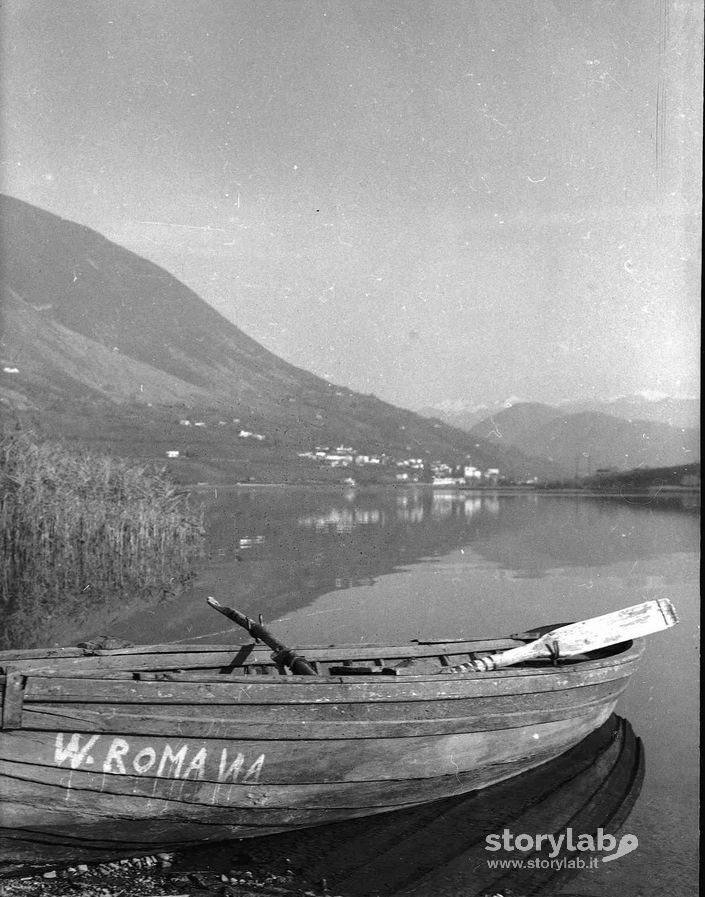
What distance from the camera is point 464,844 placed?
5.57 metres

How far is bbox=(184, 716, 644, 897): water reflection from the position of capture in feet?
16.8

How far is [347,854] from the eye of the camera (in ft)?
17.6

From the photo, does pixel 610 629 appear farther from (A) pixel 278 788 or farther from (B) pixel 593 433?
(B) pixel 593 433

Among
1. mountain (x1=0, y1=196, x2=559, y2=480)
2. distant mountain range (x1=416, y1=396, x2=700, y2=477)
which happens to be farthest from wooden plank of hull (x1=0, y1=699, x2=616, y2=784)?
mountain (x1=0, y1=196, x2=559, y2=480)

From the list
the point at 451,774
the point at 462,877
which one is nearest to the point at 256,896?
the point at 462,877

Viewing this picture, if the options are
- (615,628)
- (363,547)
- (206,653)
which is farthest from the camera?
(363,547)

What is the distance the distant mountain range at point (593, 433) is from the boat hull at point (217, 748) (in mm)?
13313

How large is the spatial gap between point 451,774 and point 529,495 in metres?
29.7

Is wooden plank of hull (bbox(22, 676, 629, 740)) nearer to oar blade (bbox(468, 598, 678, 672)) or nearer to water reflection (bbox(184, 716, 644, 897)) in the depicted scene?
water reflection (bbox(184, 716, 644, 897))

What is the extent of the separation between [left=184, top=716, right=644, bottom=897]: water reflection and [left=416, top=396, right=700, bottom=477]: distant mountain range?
12716 mm

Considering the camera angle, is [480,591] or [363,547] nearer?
[480,591]

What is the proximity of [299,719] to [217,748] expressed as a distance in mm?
541

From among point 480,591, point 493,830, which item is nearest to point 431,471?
point 480,591

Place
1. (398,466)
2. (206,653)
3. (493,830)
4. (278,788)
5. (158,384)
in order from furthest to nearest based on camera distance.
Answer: (158,384) < (398,466) < (206,653) < (493,830) < (278,788)
